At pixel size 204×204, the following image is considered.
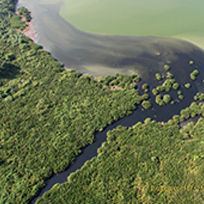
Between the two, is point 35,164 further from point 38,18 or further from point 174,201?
point 38,18

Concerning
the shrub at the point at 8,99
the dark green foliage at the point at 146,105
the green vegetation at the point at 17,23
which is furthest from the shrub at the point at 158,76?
the green vegetation at the point at 17,23

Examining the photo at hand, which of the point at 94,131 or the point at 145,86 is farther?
the point at 145,86

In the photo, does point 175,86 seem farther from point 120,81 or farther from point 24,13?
point 24,13

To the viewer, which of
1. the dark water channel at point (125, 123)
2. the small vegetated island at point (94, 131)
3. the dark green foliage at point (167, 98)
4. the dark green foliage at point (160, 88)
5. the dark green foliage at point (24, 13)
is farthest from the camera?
the dark green foliage at point (24, 13)

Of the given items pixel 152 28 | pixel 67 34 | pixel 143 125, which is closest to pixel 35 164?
pixel 143 125

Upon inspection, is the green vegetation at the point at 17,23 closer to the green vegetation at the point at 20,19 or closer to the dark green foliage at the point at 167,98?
the green vegetation at the point at 20,19

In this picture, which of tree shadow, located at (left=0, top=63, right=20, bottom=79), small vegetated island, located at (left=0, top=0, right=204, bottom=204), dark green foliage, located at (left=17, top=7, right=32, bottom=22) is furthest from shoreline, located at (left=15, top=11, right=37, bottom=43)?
tree shadow, located at (left=0, top=63, right=20, bottom=79)

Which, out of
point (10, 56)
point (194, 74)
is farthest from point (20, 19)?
point (194, 74)
